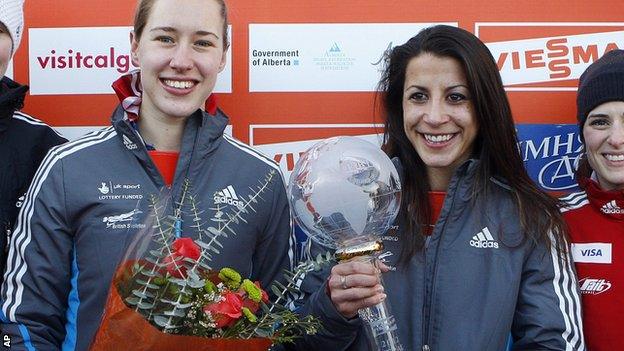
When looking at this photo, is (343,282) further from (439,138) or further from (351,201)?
(439,138)

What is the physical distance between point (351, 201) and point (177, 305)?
469mm

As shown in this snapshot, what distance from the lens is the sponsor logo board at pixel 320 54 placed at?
9.17 feet

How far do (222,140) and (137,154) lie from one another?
270 millimetres

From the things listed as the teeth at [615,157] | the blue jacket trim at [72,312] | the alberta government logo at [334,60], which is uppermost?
the alberta government logo at [334,60]

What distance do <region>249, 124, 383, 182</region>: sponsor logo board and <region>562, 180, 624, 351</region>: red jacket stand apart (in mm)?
729

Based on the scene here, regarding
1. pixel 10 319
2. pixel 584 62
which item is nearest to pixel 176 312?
pixel 10 319

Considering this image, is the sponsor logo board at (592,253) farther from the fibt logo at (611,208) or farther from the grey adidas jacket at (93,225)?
the grey adidas jacket at (93,225)

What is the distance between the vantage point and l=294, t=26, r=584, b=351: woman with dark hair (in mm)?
2096

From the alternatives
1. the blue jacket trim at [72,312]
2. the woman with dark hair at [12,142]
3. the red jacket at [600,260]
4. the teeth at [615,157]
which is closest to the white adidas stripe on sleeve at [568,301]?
the red jacket at [600,260]

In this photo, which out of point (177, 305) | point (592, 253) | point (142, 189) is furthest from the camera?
point (592, 253)

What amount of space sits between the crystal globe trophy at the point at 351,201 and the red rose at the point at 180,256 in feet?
1.04

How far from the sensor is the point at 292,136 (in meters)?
2.83

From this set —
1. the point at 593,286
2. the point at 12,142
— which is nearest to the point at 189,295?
the point at 12,142

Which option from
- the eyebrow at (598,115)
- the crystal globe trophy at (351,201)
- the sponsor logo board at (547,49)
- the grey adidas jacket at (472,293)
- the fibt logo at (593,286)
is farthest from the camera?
the sponsor logo board at (547,49)
